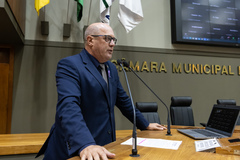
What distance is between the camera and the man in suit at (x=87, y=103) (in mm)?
1029

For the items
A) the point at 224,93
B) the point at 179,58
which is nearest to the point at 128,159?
the point at 179,58

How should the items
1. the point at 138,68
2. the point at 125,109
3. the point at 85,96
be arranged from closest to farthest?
the point at 85,96, the point at 125,109, the point at 138,68

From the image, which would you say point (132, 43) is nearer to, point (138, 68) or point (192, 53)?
point (138, 68)

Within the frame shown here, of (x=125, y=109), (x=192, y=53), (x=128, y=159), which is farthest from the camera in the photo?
(x=192, y=53)

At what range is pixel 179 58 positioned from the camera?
4.38m

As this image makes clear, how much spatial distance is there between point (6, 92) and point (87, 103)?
276 centimetres

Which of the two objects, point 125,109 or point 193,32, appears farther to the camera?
point 193,32

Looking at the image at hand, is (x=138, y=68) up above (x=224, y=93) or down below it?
above

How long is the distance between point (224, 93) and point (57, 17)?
3757mm

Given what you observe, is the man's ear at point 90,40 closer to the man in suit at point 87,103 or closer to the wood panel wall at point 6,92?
the man in suit at point 87,103

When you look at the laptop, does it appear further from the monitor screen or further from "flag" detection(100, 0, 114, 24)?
the monitor screen

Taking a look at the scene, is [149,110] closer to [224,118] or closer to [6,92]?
[224,118]

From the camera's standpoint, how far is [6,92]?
3.56 meters

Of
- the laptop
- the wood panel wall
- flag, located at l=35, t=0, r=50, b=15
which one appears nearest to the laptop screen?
the laptop
